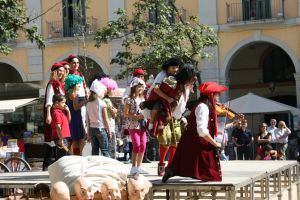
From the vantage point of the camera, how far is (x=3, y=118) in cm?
2800

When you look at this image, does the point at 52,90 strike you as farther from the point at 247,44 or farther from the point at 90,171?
the point at 247,44

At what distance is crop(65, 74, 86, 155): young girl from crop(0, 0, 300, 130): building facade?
704 inches

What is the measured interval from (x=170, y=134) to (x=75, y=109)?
197cm

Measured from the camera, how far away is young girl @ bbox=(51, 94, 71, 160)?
1004 centimetres

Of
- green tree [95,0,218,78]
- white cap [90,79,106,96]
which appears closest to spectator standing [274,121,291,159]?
green tree [95,0,218,78]

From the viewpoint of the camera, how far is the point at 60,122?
10039mm

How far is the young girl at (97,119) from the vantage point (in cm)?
1048

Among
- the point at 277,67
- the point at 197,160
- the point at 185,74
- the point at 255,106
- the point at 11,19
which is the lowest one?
the point at 255,106

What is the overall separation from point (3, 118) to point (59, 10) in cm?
730

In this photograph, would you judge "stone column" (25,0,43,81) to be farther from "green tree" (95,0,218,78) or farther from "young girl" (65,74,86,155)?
"young girl" (65,74,86,155)

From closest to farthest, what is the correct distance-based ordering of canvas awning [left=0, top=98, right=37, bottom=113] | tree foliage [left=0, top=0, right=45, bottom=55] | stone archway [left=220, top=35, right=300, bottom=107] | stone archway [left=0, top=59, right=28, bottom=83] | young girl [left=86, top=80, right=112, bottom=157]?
young girl [left=86, top=80, right=112, bottom=157] < tree foliage [left=0, top=0, right=45, bottom=55] < canvas awning [left=0, top=98, right=37, bottom=113] < stone archway [left=220, top=35, right=300, bottom=107] < stone archway [left=0, top=59, right=28, bottom=83]

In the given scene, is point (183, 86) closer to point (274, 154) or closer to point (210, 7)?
point (274, 154)

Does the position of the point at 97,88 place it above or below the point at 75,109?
above

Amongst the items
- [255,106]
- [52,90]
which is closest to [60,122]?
[52,90]
